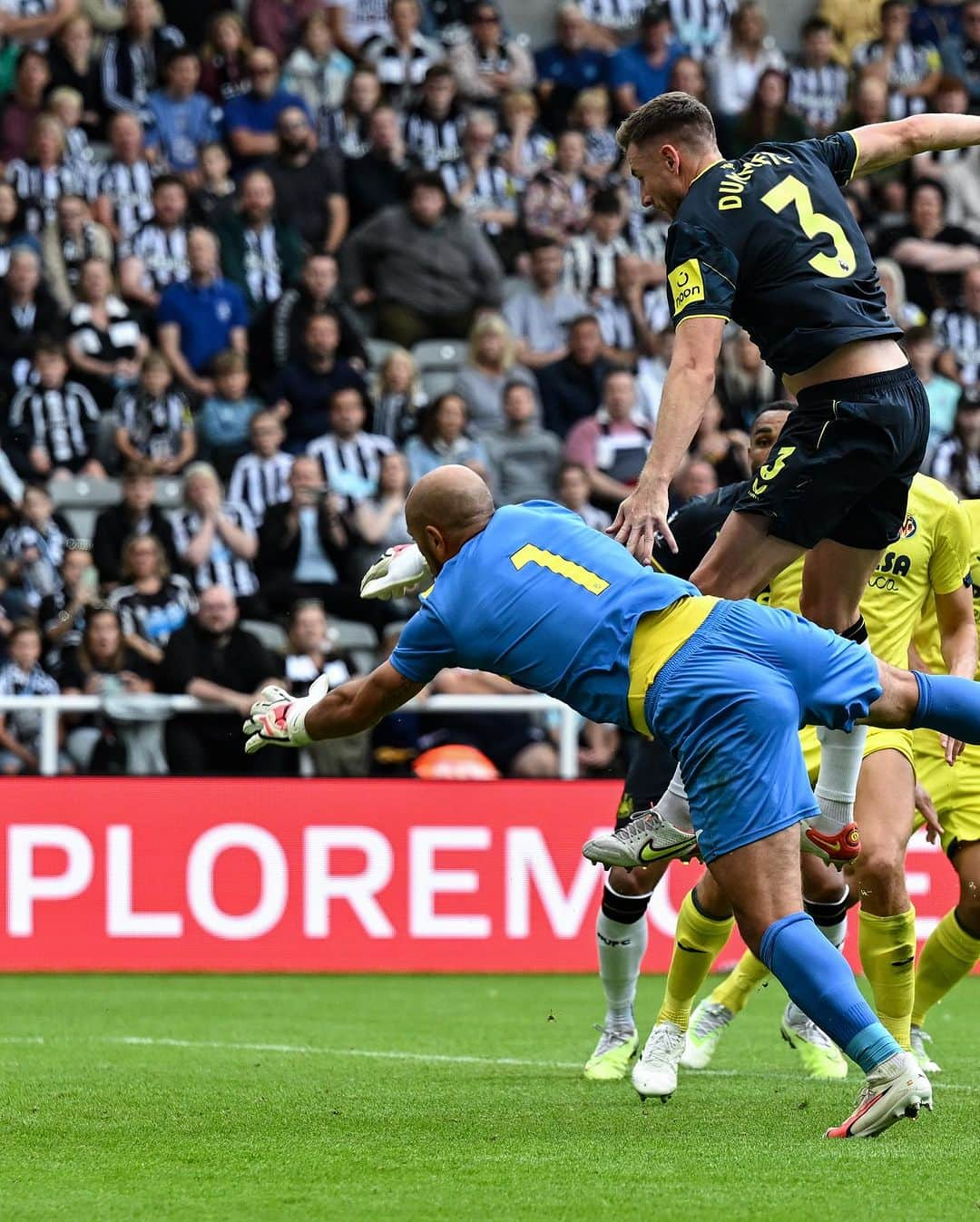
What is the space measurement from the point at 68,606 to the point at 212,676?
4.24 ft

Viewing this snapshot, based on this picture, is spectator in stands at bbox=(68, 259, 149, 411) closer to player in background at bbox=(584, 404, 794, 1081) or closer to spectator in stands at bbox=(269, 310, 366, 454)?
spectator in stands at bbox=(269, 310, 366, 454)

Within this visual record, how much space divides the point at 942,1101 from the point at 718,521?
94.4 inches

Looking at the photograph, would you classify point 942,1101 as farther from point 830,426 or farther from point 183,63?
point 183,63

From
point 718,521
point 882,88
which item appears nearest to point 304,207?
point 882,88

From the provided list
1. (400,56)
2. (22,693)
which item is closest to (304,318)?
(400,56)

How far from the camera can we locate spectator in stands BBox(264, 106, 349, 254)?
17453mm

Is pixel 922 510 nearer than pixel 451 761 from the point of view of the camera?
Yes

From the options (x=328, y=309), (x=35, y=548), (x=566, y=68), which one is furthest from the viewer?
(x=566, y=68)

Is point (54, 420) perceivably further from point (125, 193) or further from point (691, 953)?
point (691, 953)

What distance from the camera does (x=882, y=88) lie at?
19.7 m

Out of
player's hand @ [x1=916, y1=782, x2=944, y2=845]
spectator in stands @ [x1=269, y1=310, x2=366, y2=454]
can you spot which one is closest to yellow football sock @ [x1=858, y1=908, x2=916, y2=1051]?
player's hand @ [x1=916, y1=782, x2=944, y2=845]

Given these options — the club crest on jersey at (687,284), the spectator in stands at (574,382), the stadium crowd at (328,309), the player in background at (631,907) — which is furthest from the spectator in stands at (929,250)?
the club crest on jersey at (687,284)

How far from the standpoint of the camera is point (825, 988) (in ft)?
18.5

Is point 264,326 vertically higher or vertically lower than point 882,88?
lower
